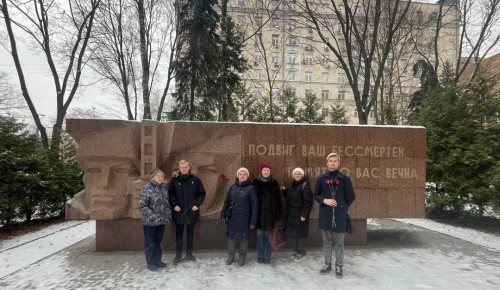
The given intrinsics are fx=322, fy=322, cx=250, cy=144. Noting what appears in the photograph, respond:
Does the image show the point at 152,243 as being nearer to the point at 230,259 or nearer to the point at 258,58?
the point at 230,259

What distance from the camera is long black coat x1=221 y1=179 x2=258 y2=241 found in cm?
510

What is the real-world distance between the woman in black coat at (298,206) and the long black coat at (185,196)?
1508 millimetres

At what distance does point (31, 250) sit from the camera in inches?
250

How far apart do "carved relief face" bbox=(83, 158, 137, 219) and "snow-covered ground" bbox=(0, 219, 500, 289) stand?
2.66 ft

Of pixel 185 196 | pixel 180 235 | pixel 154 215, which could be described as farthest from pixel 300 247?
pixel 154 215

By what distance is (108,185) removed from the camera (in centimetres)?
594

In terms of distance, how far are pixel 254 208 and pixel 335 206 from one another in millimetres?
1245

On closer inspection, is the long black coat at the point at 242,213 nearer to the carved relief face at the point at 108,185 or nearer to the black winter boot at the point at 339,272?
the black winter boot at the point at 339,272

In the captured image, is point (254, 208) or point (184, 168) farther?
point (184, 168)

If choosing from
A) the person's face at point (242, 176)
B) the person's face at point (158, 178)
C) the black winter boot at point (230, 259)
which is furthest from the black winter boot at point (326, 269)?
the person's face at point (158, 178)

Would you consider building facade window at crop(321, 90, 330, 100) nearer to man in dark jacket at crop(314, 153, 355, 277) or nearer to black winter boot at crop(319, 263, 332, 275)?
man in dark jacket at crop(314, 153, 355, 277)

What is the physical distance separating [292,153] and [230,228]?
198cm

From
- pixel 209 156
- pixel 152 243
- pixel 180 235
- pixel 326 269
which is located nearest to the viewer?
pixel 326 269

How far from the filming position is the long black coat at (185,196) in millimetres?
5289
